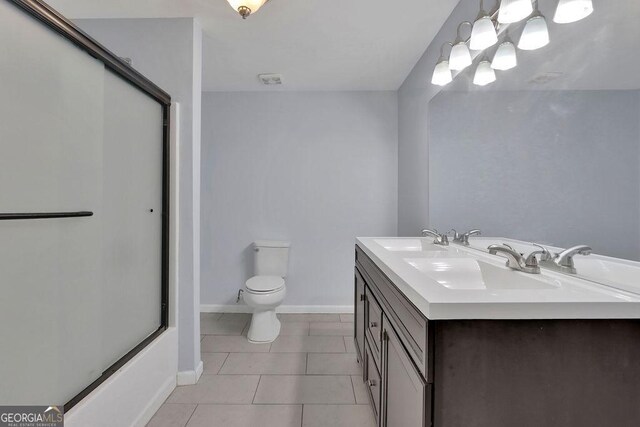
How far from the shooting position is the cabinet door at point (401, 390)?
0.76 meters

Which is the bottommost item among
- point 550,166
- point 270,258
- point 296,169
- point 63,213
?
point 270,258

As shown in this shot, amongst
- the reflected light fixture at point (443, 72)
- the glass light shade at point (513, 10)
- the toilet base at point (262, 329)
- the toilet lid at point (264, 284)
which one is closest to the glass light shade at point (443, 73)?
the reflected light fixture at point (443, 72)

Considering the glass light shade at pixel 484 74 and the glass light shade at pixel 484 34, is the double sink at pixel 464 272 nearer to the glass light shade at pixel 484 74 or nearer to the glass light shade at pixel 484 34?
the glass light shade at pixel 484 74

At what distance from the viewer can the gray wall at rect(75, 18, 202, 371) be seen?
1.88 meters

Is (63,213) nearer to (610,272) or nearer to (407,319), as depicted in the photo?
(407,319)

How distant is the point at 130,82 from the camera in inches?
57.6

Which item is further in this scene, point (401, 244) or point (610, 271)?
point (401, 244)

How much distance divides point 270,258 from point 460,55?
2208 mm

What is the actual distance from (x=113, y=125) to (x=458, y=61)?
1.80 metres

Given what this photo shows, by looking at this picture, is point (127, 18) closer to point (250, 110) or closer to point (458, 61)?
point (250, 110)

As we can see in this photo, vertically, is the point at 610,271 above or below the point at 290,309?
above

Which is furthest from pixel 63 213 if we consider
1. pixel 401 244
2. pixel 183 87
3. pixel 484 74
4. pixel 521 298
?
pixel 484 74

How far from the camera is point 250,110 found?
9.82 ft

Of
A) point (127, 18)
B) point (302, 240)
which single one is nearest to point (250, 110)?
point (127, 18)
